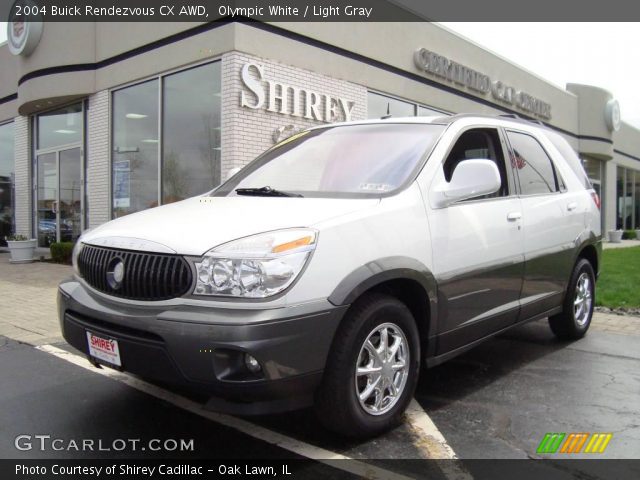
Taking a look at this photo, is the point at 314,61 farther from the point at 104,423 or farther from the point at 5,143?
the point at 5,143

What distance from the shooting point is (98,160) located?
1206cm

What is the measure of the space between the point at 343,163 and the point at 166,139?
24.5ft

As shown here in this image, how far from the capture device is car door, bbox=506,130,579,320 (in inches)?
175

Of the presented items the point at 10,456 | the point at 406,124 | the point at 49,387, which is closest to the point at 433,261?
the point at 406,124

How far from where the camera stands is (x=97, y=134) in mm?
12094

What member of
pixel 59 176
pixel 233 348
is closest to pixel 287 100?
pixel 59 176

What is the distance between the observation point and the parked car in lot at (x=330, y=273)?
268 centimetres

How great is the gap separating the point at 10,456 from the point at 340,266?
6.54 ft

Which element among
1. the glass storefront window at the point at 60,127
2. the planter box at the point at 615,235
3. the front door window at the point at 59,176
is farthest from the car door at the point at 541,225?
the planter box at the point at 615,235

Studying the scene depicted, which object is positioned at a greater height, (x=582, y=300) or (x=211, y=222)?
(x=211, y=222)

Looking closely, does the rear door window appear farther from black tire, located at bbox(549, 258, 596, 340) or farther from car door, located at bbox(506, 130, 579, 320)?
black tire, located at bbox(549, 258, 596, 340)

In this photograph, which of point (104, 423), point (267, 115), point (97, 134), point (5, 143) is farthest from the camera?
point (5, 143)

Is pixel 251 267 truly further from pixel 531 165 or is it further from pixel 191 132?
pixel 191 132

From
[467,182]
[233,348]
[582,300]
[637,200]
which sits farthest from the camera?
[637,200]
